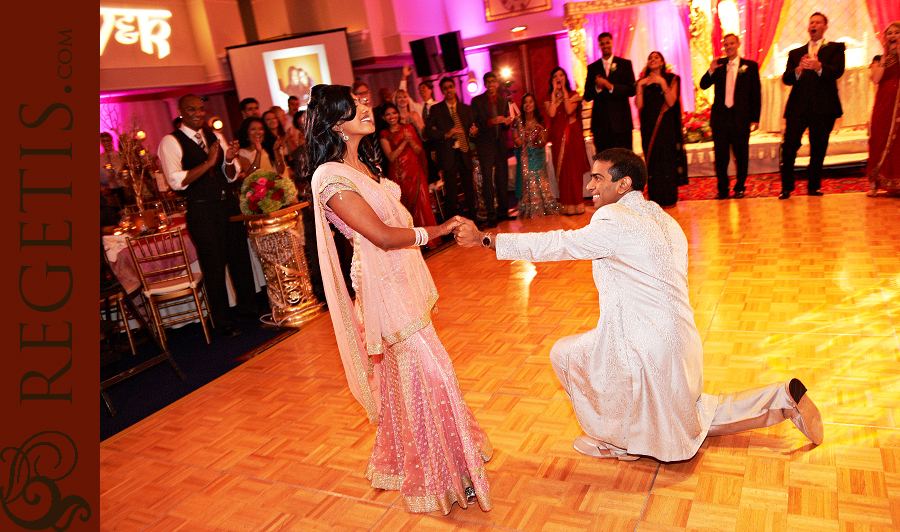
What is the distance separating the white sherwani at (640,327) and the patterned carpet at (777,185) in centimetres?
537

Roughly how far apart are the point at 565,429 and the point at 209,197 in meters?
3.52

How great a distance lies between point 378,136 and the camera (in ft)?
23.0

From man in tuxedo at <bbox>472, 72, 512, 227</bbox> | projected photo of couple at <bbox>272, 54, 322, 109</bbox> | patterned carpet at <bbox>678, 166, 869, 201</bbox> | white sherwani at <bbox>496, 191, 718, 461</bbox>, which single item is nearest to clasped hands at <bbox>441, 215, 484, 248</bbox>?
white sherwani at <bbox>496, 191, 718, 461</bbox>

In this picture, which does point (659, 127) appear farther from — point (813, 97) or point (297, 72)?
point (297, 72)

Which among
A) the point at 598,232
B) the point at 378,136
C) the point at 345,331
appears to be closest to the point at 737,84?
the point at 378,136

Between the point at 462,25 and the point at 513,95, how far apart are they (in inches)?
66.4

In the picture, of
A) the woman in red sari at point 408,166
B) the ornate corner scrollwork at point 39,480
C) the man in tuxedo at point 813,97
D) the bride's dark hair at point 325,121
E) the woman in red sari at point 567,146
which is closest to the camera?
the ornate corner scrollwork at point 39,480

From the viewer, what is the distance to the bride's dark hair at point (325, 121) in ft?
7.09

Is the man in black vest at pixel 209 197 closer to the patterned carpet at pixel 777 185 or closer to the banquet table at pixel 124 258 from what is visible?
the banquet table at pixel 124 258

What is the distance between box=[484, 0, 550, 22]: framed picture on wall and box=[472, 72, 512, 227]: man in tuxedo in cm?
472

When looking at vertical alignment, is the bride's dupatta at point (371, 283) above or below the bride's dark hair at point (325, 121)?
below

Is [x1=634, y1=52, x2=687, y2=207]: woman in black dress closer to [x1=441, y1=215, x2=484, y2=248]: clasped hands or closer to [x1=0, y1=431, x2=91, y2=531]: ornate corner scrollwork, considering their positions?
[x1=441, y1=215, x2=484, y2=248]: clasped hands

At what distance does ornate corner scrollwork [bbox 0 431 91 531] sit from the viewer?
1.33 metres

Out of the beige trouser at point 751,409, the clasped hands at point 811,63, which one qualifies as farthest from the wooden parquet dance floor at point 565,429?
the clasped hands at point 811,63
